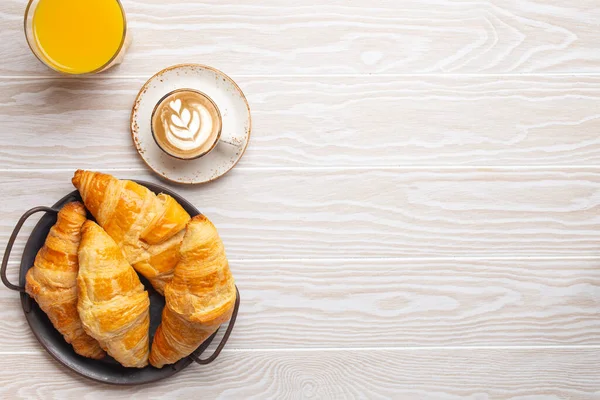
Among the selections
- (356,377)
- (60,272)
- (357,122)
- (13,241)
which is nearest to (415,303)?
(356,377)

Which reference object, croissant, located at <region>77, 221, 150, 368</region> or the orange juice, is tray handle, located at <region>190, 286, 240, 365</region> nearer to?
croissant, located at <region>77, 221, 150, 368</region>

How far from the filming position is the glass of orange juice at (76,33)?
3.92 feet

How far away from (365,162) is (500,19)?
0.44m

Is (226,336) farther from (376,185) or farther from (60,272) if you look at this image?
(376,185)

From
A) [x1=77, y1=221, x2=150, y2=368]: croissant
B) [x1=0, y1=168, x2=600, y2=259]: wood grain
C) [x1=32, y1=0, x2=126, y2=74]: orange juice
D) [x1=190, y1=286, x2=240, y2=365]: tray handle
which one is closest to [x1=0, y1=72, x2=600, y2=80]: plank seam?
[x1=32, y1=0, x2=126, y2=74]: orange juice

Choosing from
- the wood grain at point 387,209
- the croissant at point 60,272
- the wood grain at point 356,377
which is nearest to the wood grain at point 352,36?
the wood grain at point 387,209

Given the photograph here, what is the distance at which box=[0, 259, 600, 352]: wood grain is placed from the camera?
1.37 metres

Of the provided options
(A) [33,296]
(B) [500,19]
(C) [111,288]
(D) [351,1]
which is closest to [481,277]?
(B) [500,19]

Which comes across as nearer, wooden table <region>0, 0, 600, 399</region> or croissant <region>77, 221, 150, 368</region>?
croissant <region>77, 221, 150, 368</region>

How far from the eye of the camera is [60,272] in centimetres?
118

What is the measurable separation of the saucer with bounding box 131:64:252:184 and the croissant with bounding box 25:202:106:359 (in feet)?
0.63

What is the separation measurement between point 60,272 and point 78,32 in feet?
1.56

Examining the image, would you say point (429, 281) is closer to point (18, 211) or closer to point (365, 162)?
point (365, 162)

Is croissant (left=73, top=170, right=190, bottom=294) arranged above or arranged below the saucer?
below
